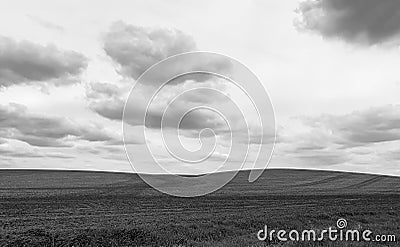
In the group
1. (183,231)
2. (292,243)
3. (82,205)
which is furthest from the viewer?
(82,205)

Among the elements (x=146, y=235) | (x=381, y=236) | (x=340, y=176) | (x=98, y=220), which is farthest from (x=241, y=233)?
(x=340, y=176)

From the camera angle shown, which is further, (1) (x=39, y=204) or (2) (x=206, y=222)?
(1) (x=39, y=204)

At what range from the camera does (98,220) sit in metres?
25.4

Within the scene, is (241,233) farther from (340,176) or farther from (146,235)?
(340,176)

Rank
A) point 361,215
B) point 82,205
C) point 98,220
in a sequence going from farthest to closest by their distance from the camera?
point 82,205, point 361,215, point 98,220

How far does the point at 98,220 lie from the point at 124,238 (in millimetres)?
8222

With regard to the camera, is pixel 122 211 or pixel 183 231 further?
pixel 122 211

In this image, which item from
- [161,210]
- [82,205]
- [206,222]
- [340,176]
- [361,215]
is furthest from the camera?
[340,176]

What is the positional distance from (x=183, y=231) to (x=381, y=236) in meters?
9.19

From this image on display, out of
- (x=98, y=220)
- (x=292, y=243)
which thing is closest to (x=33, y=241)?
(x=98, y=220)

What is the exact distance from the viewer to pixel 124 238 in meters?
17.8

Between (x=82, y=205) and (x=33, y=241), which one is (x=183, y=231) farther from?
(x=82, y=205)

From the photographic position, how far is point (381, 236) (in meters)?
18.4

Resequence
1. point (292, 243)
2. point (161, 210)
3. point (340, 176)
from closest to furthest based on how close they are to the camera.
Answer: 1. point (292, 243)
2. point (161, 210)
3. point (340, 176)
